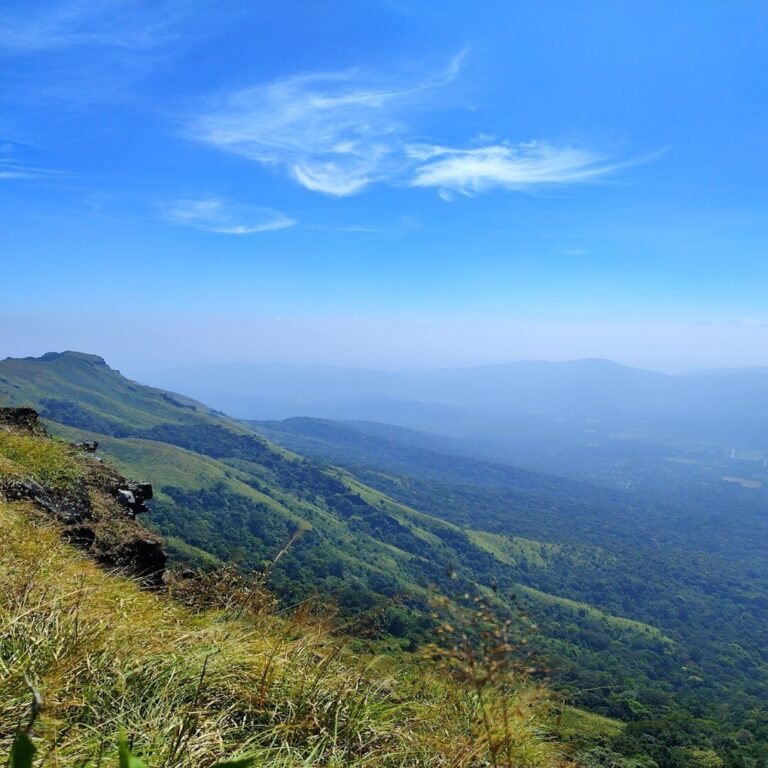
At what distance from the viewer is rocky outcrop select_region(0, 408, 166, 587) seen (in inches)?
284

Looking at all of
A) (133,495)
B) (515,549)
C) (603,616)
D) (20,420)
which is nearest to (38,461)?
(133,495)

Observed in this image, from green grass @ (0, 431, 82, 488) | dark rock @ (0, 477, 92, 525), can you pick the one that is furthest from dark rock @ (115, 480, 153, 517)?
dark rock @ (0, 477, 92, 525)

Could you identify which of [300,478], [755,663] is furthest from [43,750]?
[300,478]

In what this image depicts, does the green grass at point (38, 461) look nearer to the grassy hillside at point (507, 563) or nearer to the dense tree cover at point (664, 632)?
the dense tree cover at point (664, 632)

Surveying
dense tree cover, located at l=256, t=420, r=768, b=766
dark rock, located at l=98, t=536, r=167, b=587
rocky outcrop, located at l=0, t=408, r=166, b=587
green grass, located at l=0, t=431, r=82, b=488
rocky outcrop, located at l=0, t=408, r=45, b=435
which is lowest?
dense tree cover, located at l=256, t=420, r=768, b=766

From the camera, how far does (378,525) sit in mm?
150625

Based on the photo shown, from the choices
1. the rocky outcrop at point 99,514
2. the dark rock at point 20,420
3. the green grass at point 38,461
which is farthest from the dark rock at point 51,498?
the dark rock at point 20,420

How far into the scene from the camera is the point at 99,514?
28.6 feet

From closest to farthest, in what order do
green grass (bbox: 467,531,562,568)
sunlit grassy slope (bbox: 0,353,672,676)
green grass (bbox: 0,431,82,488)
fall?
green grass (bbox: 0,431,82,488) → sunlit grassy slope (bbox: 0,353,672,676) → green grass (bbox: 467,531,562,568)

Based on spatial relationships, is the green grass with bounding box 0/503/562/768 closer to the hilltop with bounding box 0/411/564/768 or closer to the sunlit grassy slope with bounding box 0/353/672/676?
the hilltop with bounding box 0/411/564/768

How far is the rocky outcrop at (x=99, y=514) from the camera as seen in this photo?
722 centimetres

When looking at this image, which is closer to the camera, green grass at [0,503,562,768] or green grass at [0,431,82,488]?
green grass at [0,503,562,768]

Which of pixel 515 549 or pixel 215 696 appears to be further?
pixel 515 549

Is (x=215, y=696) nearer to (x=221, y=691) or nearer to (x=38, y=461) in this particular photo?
(x=221, y=691)
